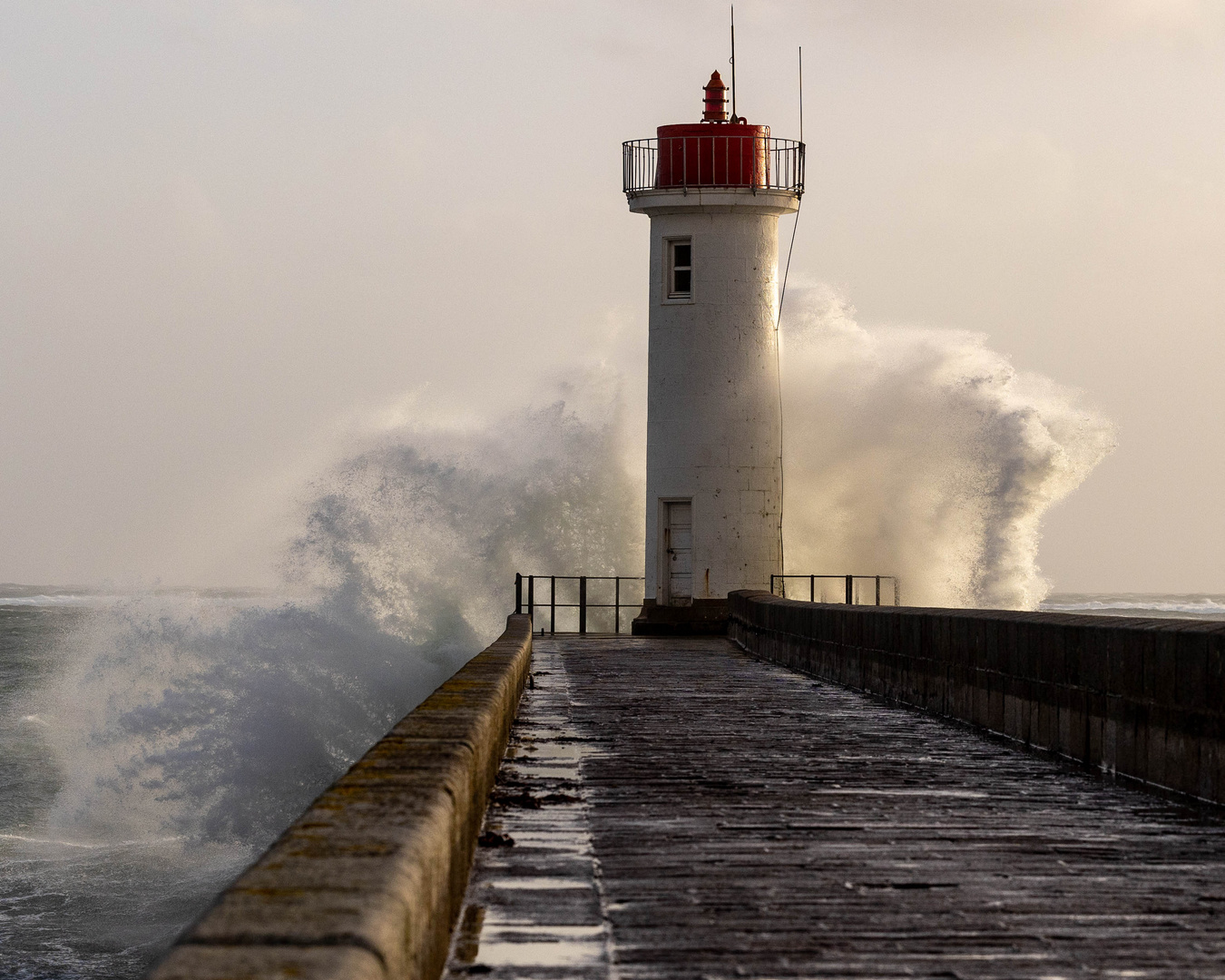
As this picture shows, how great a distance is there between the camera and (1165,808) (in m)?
5.70

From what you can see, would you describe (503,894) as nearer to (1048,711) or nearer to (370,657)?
(1048,711)

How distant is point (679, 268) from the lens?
2109cm

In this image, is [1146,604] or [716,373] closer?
[716,373]

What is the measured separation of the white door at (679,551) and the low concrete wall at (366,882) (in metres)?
16.0

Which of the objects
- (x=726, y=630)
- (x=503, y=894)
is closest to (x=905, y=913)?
(x=503, y=894)

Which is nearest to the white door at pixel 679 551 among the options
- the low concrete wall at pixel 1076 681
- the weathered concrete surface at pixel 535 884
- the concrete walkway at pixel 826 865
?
the low concrete wall at pixel 1076 681

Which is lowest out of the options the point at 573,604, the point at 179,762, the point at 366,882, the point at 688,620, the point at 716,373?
the point at 179,762

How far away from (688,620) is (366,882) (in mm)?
18024

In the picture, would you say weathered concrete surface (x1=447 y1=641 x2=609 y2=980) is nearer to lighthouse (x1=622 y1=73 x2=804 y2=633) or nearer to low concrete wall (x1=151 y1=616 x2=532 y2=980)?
low concrete wall (x1=151 y1=616 x2=532 y2=980)

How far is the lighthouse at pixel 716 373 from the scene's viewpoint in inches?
813

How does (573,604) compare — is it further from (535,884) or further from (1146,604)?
(1146,604)

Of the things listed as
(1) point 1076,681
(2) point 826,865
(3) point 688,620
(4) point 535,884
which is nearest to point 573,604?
(3) point 688,620

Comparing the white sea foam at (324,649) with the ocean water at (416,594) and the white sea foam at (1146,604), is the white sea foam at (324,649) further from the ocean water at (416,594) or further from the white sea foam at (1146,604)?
the white sea foam at (1146,604)

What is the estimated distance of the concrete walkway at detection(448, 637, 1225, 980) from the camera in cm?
358
